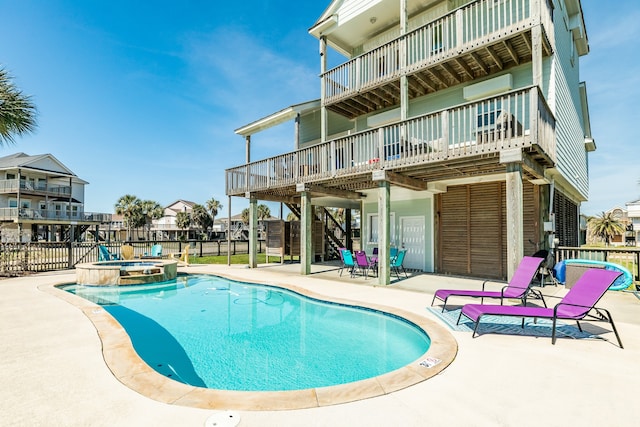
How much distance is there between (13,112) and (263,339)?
34.8ft

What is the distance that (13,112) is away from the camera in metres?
9.46

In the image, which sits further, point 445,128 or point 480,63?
point 480,63

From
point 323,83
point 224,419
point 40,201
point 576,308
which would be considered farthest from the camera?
point 40,201

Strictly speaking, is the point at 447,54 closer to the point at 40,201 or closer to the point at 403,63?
the point at 403,63

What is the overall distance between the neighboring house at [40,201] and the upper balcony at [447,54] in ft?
118

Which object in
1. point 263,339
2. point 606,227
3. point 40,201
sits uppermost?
point 40,201

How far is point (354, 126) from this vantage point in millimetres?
13961

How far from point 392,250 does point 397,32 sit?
835 cm

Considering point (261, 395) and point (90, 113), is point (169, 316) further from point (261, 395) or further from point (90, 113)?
point (90, 113)

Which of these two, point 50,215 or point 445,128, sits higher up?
point 445,128

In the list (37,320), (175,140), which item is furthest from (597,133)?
(175,140)

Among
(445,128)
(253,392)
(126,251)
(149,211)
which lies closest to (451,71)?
(445,128)

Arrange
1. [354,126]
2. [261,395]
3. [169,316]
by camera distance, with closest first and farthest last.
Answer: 1. [261,395]
2. [169,316]
3. [354,126]

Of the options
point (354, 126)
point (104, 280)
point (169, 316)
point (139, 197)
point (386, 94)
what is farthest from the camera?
point (139, 197)
